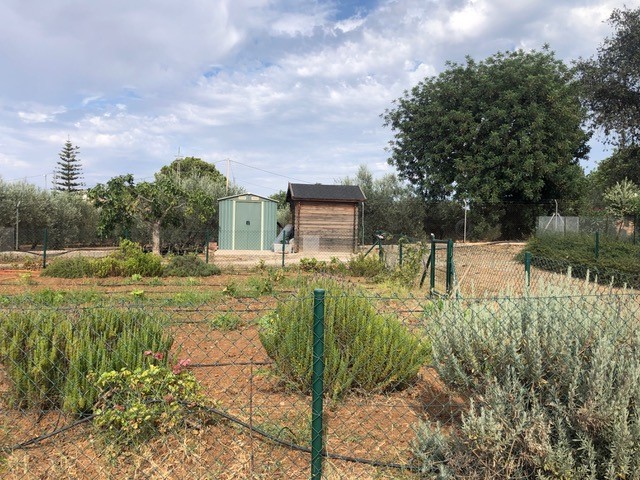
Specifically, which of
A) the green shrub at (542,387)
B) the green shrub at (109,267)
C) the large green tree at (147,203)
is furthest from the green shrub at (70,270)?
the green shrub at (542,387)

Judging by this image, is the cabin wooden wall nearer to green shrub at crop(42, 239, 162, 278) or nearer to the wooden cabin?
the wooden cabin

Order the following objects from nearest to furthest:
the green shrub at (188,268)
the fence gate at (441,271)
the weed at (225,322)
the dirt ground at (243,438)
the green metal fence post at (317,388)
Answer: the green metal fence post at (317,388)
the dirt ground at (243,438)
the weed at (225,322)
the fence gate at (441,271)
the green shrub at (188,268)

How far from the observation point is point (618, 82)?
21594 millimetres

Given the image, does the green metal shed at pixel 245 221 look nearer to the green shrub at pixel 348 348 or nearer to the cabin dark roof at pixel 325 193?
the cabin dark roof at pixel 325 193

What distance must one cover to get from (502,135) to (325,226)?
9.71 m

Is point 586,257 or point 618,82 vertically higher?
point 618,82

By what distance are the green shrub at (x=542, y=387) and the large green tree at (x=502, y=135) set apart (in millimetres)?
21913

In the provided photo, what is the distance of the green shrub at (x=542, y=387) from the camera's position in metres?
2.60

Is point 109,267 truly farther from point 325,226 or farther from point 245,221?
point 325,226

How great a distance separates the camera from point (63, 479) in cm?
285

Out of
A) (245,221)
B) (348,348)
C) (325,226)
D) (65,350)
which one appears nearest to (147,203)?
(245,221)

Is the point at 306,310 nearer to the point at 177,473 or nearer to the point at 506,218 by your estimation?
the point at 177,473

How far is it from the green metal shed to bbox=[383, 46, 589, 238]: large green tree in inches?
367

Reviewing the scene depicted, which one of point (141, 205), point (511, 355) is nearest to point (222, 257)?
point (141, 205)
